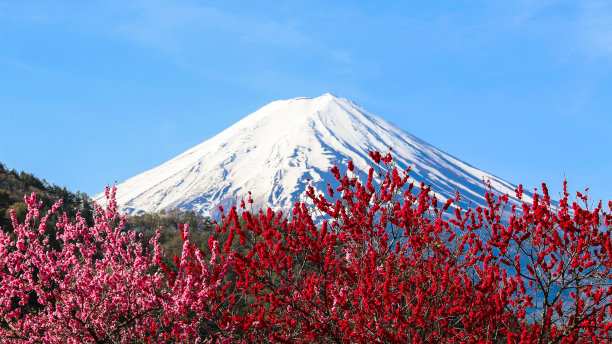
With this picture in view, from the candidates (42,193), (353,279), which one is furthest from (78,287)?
(42,193)

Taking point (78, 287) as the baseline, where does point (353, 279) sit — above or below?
above

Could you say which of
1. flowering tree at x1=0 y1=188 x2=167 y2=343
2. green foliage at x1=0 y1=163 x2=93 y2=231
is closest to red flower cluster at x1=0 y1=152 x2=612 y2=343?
flowering tree at x1=0 y1=188 x2=167 y2=343

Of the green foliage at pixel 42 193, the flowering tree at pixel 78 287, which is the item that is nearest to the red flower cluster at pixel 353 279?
the flowering tree at pixel 78 287

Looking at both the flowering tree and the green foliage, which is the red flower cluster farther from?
the green foliage

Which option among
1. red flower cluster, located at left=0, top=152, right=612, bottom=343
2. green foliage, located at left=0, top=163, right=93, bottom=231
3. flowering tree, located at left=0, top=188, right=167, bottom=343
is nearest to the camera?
red flower cluster, located at left=0, top=152, right=612, bottom=343

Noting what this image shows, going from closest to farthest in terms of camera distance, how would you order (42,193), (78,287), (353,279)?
1. (353,279)
2. (78,287)
3. (42,193)

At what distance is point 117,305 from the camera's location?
839 cm

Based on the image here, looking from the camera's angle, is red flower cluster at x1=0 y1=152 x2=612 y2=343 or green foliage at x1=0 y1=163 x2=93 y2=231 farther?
green foliage at x1=0 y1=163 x2=93 y2=231

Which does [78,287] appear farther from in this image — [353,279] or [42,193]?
[42,193]

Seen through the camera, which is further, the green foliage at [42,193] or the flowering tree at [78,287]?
the green foliage at [42,193]

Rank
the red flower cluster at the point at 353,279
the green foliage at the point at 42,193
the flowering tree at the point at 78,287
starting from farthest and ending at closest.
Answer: the green foliage at the point at 42,193 < the flowering tree at the point at 78,287 < the red flower cluster at the point at 353,279

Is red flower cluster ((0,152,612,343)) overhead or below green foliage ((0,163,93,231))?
below

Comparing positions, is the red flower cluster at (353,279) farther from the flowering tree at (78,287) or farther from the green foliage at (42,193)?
the green foliage at (42,193)

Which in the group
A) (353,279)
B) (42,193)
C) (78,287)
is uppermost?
(42,193)
